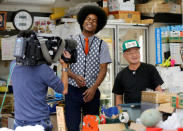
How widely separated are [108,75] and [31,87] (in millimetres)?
3302

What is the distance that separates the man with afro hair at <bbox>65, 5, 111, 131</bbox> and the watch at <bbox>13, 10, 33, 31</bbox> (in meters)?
2.42

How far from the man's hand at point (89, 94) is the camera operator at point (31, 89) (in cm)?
79

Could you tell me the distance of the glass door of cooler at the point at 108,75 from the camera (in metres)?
5.95

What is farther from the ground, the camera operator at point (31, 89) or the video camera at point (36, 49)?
the video camera at point (36, 49)

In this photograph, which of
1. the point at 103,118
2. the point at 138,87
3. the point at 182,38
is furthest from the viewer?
the point at 182,38

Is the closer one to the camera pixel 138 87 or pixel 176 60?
pixel 138 87

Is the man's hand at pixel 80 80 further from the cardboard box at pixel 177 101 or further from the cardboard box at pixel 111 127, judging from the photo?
the cardboard box at pixel 177 101

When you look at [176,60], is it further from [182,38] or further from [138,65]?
[138,65]

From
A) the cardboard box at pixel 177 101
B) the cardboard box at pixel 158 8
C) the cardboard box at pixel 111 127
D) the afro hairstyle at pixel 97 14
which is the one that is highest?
the cardboard box at pixel 158 8

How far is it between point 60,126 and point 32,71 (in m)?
0.51

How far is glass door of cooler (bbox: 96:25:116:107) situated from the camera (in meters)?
5.95

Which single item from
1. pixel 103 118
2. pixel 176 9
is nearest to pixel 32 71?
pixel 103 118

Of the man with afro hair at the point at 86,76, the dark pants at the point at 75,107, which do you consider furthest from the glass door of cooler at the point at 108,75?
the dark pants at the point at 75,107

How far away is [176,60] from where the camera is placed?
5527mm
